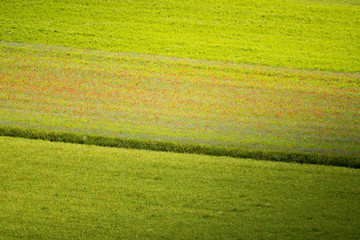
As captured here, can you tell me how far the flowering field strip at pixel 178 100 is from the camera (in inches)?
397

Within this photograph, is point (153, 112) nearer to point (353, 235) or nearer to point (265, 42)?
point (353, 235)

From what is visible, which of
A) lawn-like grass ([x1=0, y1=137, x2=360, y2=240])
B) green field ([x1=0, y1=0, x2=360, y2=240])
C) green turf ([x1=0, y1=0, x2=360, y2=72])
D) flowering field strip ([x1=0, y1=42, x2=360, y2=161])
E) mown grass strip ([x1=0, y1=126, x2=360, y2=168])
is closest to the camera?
lawn-like grass ([x1=0, y1=137, x2=360, y2=240])

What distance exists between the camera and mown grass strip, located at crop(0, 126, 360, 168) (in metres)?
8.75

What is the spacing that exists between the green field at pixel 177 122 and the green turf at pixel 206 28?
10 cm

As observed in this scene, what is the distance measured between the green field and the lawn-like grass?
0.03 m

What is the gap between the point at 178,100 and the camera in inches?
510

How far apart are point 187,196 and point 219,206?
0.56 metres

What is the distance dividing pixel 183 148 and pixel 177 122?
6.82ft

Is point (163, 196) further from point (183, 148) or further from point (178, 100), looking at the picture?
point (178, 100)

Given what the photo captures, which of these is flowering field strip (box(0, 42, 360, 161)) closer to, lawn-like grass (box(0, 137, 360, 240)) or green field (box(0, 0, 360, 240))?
green field (box(0, 0, 360, 240))

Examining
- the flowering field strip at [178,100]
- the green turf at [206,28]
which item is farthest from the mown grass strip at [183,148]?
the green turf at [206,28]

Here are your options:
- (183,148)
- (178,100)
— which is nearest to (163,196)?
(183,148)

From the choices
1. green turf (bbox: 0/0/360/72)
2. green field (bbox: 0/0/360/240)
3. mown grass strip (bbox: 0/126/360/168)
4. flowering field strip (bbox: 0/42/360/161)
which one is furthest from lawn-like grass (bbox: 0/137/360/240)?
green turf (bbox: 0/0/360/72)

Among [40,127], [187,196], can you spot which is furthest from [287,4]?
[187,196]
